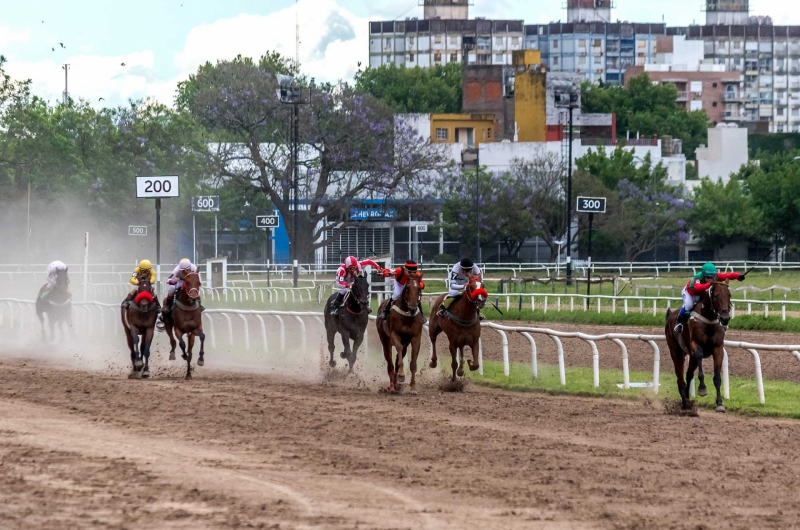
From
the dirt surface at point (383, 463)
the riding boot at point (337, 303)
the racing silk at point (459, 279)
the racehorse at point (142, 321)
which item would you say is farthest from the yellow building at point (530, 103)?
the dirt surface at point (383, 463)

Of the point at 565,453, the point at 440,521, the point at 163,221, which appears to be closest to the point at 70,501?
the point at 440,521

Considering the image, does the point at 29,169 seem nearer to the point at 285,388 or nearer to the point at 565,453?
the point at 285,388

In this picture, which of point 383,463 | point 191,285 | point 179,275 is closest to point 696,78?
point 179,275

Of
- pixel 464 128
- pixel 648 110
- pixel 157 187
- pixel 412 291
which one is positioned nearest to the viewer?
pixel 412 291

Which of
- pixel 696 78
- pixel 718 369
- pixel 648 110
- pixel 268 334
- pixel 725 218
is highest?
pixel 696 78

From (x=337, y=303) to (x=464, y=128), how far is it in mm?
73350

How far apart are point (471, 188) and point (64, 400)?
48.6 m

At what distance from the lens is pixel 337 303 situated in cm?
1812

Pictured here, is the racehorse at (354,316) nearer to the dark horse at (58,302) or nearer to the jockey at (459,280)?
the jockey at (459,280)

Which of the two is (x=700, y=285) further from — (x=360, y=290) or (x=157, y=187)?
(x=157, y=187)

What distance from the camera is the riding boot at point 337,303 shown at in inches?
709

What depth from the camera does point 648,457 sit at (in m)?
10.7

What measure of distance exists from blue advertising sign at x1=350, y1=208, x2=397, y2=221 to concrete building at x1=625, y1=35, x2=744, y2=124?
78071 mm

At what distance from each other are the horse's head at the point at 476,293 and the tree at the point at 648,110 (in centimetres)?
9505
